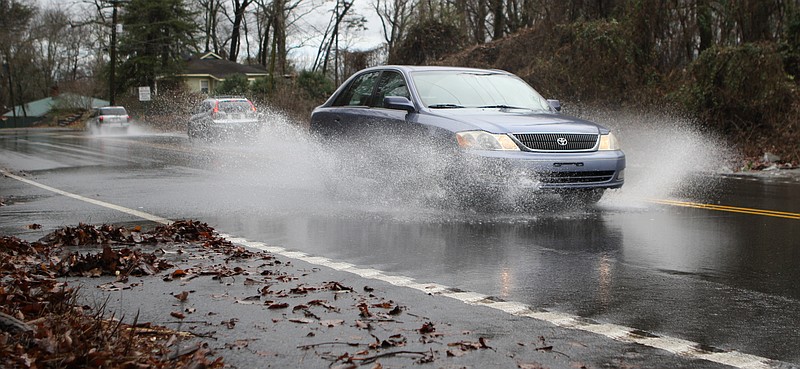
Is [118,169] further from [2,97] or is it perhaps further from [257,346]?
[2,97]

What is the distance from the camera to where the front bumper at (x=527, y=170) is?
9.25 m

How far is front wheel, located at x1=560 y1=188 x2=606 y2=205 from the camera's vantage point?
393 inches

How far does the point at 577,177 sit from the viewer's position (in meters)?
9.57

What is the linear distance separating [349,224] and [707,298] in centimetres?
433

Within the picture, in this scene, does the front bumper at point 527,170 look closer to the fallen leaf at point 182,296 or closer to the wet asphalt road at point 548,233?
the wet asphalt road at point 548,233

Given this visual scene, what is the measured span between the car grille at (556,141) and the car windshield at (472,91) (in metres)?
1.26

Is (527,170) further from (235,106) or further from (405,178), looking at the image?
(235,106)

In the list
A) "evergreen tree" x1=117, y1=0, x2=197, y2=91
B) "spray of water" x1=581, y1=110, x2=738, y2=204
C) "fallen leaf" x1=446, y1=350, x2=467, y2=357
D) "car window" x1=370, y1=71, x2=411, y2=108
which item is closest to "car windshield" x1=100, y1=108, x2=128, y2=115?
"evergreen tree" x1=117, y1=0, x2=197, y2=91

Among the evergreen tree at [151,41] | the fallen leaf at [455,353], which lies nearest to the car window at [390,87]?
the fallen leaf at [455,353]

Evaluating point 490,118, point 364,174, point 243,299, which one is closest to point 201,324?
point 243,299

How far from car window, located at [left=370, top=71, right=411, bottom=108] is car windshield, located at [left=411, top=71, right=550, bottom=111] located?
7.5 inches

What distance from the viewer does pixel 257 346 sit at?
14.2 ft

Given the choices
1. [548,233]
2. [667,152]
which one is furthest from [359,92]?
[667,152]

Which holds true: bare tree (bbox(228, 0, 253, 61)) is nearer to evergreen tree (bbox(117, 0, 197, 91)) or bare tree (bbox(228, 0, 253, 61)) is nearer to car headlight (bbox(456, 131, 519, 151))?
evergreen tree (bbox(117, 0, 197, 91))
